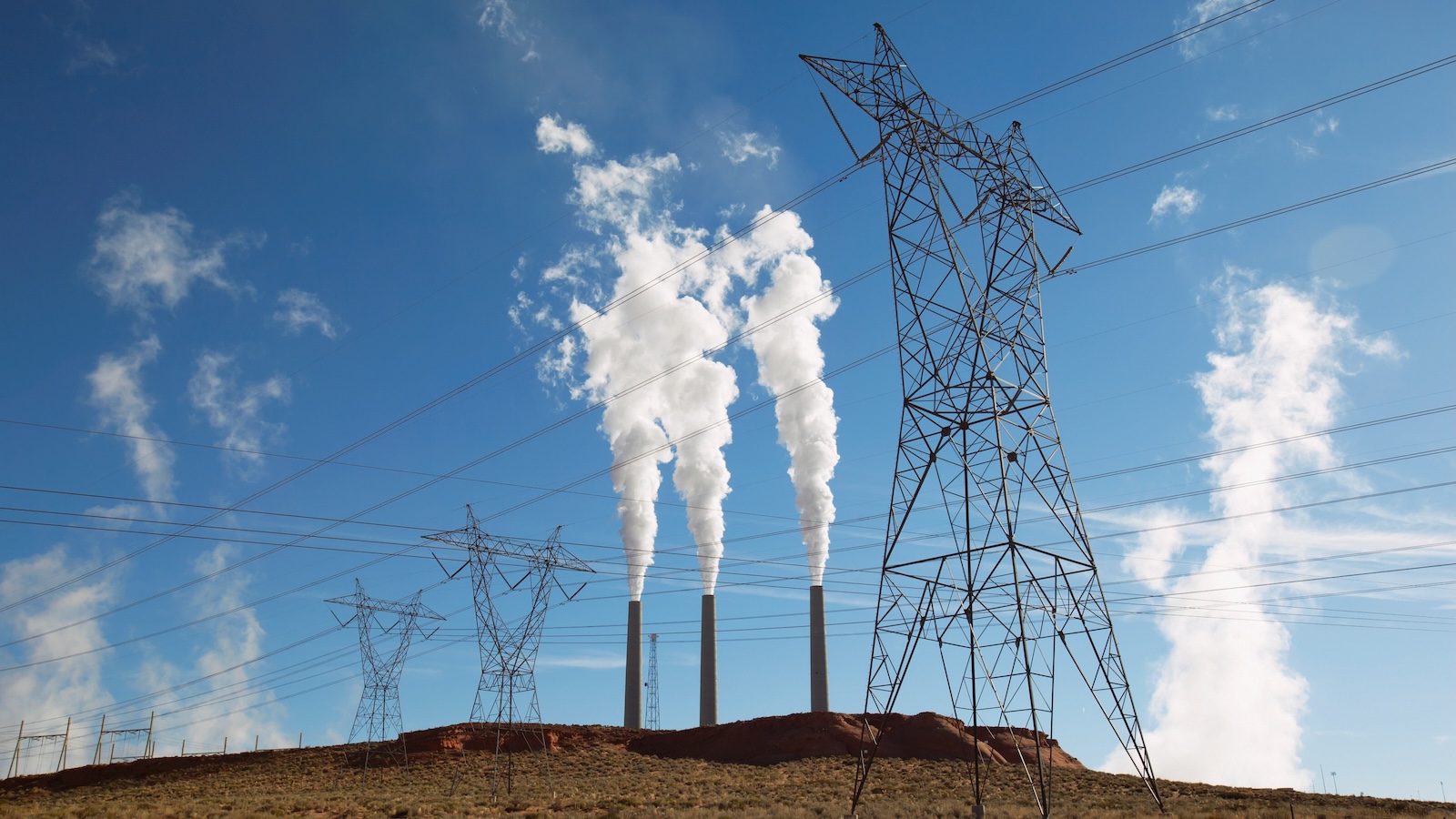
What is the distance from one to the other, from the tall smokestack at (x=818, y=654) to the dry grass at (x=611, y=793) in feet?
47.5

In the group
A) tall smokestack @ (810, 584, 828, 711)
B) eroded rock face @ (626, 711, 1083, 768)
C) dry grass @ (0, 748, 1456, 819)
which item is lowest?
dry grass @ (0, 748, 1456, 819)

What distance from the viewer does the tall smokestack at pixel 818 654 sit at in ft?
214

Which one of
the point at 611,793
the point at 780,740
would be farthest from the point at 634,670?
the point at 611,793

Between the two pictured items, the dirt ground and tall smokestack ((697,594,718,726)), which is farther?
tall smokestack ((697,594,718,726))

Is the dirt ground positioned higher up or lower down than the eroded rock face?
lower down

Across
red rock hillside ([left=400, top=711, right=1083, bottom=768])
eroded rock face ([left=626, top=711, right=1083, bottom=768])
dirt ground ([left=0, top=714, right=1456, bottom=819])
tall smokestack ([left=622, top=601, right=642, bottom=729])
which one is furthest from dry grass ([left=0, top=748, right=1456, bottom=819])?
tall smokestack ([left=622, top=601, right=642, bottom=729])

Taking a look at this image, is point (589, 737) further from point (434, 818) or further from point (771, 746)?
point (434, 818)

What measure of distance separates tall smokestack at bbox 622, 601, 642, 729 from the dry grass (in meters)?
13.9

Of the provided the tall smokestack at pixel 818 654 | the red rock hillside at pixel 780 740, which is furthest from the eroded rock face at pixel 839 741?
the tall smokestack at pixel 818 654

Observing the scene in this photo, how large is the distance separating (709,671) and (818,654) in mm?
9288

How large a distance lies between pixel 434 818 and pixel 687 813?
878 centimetres

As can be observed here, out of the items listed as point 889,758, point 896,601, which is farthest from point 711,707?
point 896,601

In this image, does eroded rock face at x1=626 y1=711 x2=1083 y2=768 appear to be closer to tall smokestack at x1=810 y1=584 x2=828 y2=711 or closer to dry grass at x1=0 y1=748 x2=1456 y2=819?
dry grass at x1=0 y1=748 x2=1456 y2=819

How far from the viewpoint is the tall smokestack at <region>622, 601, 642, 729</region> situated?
72.4 meters
